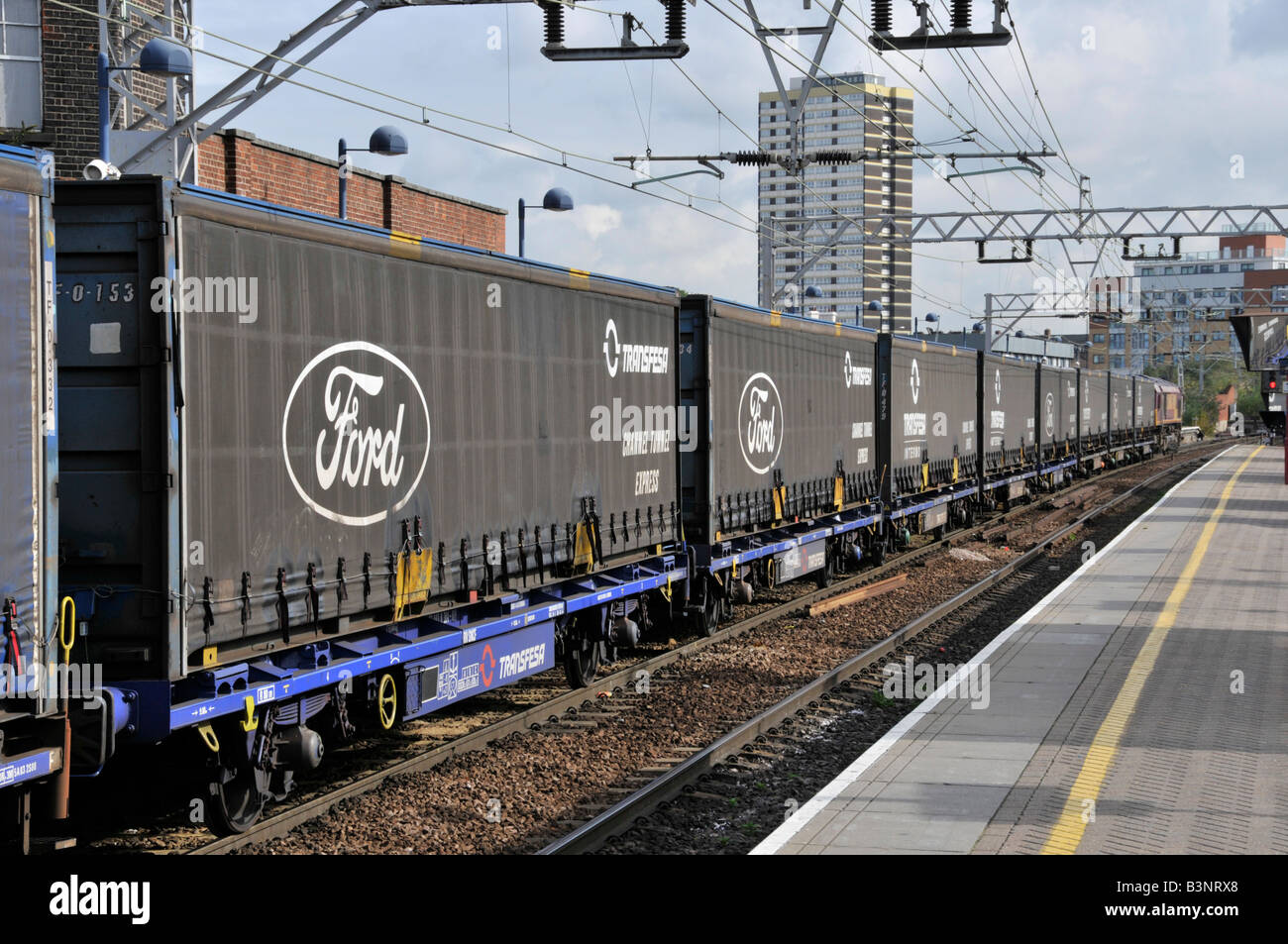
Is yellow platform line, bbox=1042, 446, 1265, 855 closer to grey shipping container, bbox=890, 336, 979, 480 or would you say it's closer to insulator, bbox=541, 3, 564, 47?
grey shipping container, bbox=890, 336, 979, 480

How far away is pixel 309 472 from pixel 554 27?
330 inches

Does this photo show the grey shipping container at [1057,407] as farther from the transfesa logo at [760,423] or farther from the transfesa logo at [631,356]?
the transfesa logo at [631,356]

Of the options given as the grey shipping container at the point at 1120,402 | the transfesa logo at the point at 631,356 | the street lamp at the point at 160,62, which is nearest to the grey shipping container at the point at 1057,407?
the grey shipping container at the point at 1120,402

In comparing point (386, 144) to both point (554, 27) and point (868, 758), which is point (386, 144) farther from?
point (868, 758)

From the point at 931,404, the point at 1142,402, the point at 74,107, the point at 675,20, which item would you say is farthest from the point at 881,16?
the point at 1142,402

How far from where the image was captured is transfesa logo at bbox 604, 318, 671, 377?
13085mm

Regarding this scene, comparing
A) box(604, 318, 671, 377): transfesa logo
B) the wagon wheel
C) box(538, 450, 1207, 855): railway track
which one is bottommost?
box(538, 450, 1207, 855): railway track

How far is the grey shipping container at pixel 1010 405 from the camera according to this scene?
3102 centimetres

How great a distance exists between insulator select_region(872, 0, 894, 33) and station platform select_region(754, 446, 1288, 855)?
23.3 feet

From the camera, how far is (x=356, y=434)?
29.1 feet

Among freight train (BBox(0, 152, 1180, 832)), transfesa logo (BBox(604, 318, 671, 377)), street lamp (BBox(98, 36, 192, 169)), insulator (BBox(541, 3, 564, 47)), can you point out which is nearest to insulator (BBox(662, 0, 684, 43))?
insulator (BBox(541, 3, 564, 47))
